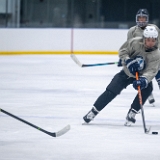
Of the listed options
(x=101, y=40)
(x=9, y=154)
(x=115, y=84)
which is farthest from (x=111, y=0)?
(x=9, y=154)

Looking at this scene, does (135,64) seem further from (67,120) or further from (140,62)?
(67,120)

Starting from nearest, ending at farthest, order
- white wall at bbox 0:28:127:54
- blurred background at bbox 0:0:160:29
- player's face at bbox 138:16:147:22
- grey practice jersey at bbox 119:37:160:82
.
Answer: grey practice jersey at bbox 119:37:160:82 → player's face at bbox 138:16:147:22 → white wall at bbox 0:28:127:54 → blurred background at bbox 0:0:160:29

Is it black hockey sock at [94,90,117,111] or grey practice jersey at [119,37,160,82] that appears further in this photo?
black hockey sock at [94,90,117,111]

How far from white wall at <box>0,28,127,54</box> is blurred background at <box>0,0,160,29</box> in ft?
1.60

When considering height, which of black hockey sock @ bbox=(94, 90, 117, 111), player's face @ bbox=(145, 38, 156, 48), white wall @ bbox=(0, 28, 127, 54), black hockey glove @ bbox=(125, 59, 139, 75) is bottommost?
white wall @ bbox=(0, 28, 127, 54)

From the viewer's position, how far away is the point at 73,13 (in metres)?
22.0

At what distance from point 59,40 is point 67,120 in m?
12.7

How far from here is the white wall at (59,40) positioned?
19750 mm

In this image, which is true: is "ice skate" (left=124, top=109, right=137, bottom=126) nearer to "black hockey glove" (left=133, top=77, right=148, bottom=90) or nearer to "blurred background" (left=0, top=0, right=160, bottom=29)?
"black hockey glove" (left=133, top=77, right=148, bottom=90)

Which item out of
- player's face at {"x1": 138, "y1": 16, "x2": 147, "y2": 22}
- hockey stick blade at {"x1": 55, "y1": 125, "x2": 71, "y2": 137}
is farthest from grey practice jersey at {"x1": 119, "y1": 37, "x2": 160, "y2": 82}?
player's face at {"x1": 138, "y1": 16, "x2": 147, "y2": 22}

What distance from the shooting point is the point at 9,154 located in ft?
18.6

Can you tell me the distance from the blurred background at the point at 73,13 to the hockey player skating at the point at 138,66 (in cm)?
1307

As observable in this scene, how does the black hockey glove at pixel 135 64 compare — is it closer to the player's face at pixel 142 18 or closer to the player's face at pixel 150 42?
the player's face at pixel 150 42

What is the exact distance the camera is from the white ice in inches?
230
